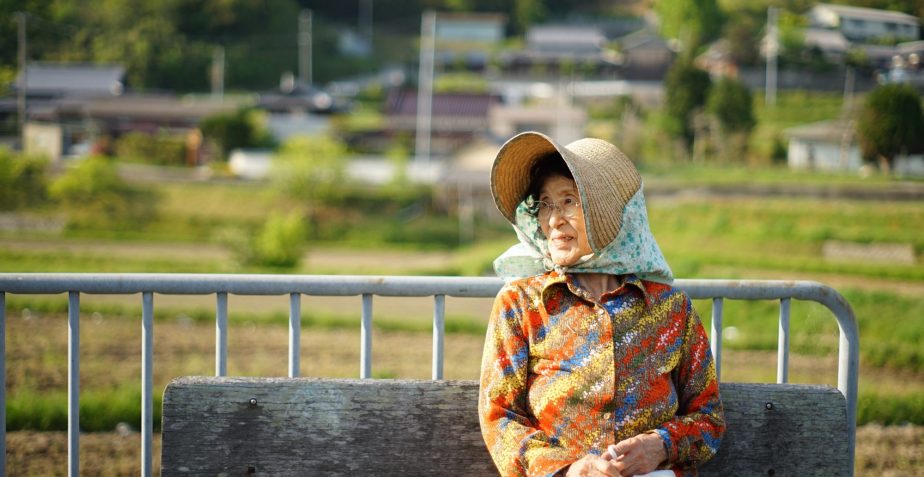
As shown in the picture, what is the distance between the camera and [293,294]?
220cm

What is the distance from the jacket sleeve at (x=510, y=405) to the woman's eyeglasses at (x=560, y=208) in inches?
7.5

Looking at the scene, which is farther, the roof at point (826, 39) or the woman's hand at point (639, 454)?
the roof at point (826, 39)

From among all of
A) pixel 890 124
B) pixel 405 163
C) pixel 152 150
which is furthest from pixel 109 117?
pixel 890 124

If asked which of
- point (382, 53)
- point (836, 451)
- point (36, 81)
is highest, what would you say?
point (382, 53)

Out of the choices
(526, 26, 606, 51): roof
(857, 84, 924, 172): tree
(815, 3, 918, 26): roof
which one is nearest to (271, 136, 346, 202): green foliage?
(526, 26, 606, 51): roof

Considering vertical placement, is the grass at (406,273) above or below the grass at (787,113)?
below

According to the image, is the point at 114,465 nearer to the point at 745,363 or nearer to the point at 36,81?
the point at 745,363

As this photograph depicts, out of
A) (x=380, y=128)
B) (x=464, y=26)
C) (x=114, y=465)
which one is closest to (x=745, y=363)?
(x=114, y=465)

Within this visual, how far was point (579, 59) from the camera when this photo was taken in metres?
32.8

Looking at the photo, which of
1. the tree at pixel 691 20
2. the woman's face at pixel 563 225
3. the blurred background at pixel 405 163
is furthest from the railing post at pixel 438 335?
the tree at pixel 691 20

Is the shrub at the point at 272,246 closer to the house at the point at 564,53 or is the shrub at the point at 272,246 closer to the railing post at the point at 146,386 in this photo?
the railing post at the point at 146,386

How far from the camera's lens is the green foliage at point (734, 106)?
18938 mm

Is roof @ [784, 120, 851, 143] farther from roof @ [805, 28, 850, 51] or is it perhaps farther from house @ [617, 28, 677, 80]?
house @ [617, 28, 677, 80]

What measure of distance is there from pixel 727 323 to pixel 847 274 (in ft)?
10.6
